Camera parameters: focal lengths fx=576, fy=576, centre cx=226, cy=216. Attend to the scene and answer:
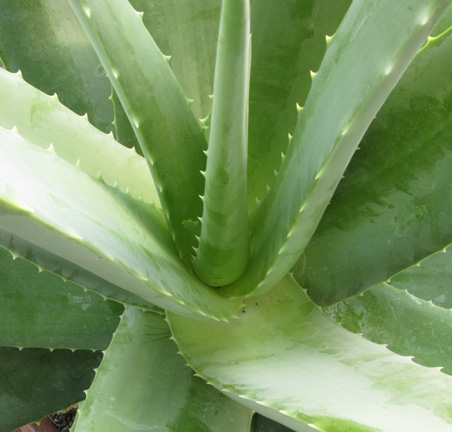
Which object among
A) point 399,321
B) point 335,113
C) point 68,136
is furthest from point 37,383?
point 335,113

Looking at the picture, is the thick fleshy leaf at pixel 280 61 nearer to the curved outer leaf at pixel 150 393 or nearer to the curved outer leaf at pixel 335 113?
the curved outer leaf at pixel 335 113

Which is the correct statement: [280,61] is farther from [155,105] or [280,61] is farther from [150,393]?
[150,393]

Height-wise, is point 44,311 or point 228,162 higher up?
point 228,162

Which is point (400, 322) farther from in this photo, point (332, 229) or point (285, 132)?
point (285, 132)

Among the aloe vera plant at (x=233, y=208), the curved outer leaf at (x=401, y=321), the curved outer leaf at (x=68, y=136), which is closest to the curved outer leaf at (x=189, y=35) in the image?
the aloe vera plant at (x=233, y=208)

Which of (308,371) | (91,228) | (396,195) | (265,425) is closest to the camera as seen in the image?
(91,228)

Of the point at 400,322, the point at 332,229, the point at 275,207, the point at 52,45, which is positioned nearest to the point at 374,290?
the point at 400,322

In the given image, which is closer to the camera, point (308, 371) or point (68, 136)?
point (308, 371)
